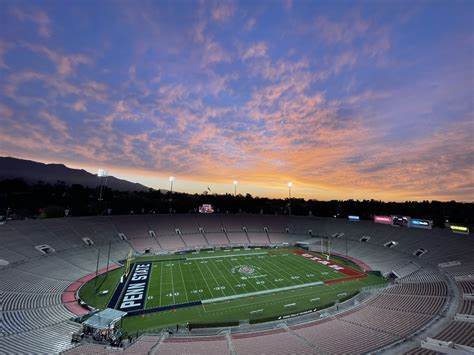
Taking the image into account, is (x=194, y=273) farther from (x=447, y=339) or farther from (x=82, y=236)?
(x=447, y=339)

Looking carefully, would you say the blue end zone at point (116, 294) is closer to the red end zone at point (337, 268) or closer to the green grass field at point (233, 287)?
the green grass field at point (233, 287)

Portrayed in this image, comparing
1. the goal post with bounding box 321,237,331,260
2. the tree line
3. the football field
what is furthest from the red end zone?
the tree line

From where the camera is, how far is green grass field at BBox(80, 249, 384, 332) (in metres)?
22.0

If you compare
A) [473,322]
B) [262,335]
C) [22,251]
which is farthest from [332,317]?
[22,251]

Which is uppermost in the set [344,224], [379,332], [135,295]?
[344,224]

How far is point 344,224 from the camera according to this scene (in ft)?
179

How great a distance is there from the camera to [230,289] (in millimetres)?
28016

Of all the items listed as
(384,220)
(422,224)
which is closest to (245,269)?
(384,220)

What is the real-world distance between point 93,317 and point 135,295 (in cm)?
910

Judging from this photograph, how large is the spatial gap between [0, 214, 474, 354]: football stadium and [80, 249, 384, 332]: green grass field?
0.54ft

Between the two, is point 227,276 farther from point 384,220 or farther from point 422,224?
point 422,224

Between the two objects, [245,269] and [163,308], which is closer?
[163,308]

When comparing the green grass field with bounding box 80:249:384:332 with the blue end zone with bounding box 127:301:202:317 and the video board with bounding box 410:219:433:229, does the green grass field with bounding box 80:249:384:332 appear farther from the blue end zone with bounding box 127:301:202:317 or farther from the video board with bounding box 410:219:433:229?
the video board with bounding box 410:219:433:229

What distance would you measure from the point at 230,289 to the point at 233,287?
2.14 ft
